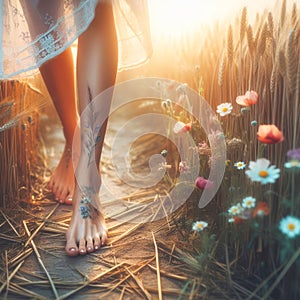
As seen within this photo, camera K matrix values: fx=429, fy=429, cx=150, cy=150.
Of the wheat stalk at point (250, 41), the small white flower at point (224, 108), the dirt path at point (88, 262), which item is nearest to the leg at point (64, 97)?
the dirt path at point (88, 262)

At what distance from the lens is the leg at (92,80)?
3.81ft

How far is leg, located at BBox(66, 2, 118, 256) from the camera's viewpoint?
1.16m

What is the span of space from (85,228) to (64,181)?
403mm

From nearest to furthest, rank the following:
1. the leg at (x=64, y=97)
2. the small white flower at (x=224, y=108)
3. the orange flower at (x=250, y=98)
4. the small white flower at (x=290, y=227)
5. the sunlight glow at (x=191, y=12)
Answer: the small white flower at (x=290, y=227) → the orange flower at (x=250, y=98) → the small white flower at (x=224, y=108) → the sunlight glow at (x=191, y=12) → the leg at (x=64, y=97)

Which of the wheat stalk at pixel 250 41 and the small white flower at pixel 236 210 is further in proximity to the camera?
the wheat stalk at pixel 250 41

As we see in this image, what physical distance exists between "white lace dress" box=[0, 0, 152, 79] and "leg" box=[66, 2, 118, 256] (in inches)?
2.4

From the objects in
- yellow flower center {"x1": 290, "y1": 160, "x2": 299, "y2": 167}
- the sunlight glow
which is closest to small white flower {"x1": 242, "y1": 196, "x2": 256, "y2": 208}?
yellow flower center {"x1": 290, "y1": 160, "x2": 299, "y2": 167}

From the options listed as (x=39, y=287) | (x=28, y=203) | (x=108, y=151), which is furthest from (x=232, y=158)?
(x=108, y=151)

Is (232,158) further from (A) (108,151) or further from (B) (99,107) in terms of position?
(A) (108,151)

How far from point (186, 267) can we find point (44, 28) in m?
0.73

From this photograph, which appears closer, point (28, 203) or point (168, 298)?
point (168, 298)

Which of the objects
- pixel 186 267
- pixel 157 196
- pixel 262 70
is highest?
pixel 262 70

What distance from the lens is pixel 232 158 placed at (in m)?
1.07

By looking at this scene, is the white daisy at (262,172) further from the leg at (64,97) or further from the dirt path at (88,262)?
the leg at (64,97)
